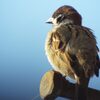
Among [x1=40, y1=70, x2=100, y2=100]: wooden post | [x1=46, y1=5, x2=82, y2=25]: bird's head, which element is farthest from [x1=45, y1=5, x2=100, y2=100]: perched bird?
[x1=46, y1=5, x2=82, y2=25]: bird's head

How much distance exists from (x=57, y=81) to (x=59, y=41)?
55cm

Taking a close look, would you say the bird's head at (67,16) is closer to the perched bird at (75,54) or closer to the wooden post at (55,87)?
the perched bird at (75,54)

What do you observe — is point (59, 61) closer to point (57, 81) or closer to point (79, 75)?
point (79, 75)

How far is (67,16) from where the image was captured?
96.3 inches

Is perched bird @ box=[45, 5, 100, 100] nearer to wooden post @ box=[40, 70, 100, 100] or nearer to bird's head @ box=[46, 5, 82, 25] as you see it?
wooden post @ box=[40, 70, 100, 100]

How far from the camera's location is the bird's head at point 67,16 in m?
2.41

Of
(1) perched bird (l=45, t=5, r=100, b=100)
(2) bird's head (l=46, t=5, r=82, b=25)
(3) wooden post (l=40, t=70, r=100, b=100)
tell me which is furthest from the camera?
(2) bird's head (l=46, t=5, r=82, b=25)

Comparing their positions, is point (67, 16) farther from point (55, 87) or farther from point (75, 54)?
point (55, 87)

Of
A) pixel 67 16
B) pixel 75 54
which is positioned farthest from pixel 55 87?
pixel 67 16

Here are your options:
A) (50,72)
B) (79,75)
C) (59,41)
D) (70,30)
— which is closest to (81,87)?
(79,75)

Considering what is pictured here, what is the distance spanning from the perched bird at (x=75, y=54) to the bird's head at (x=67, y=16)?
323 mm

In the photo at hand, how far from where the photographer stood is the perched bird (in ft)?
5.34

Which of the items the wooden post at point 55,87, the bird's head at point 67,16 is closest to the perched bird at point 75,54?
the wooden post at point 55,87

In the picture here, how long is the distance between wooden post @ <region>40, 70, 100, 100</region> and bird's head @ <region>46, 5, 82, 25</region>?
3.50 ft
